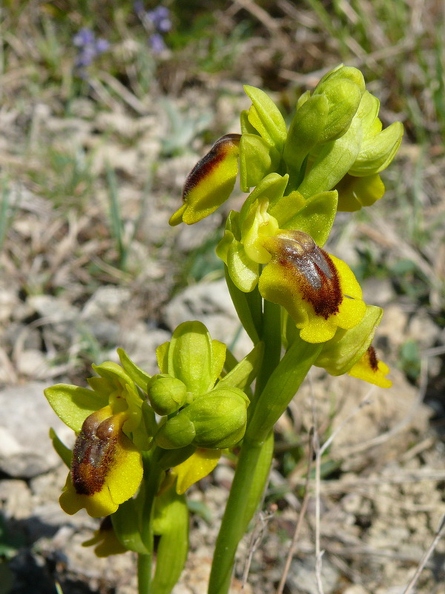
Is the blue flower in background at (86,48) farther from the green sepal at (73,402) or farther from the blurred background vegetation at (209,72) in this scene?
the green sepal at (73,402)

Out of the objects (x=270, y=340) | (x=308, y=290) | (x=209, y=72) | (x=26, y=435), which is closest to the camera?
(x=308, y=290)

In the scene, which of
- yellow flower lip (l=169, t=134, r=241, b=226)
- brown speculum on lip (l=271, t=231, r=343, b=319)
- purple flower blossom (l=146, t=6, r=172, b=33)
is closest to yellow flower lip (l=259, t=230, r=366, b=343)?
brown speculum on lip (l=271, t=231, r=343, b=319)

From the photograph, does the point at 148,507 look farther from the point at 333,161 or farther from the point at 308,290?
the point at 333,161

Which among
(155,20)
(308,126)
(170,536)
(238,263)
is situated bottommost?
(155,20)

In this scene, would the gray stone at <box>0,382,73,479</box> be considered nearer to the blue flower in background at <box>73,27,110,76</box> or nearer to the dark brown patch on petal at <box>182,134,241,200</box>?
the dark brown patch on petal at <box>182,134,241,200</box>

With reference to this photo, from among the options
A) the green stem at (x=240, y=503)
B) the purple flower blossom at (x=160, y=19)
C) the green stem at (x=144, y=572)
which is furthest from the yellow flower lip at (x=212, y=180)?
the purple flower blossom at (x=160, y=19)

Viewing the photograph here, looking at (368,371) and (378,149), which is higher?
(378,149)

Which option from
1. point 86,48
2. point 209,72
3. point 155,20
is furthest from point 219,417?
point 155,20
